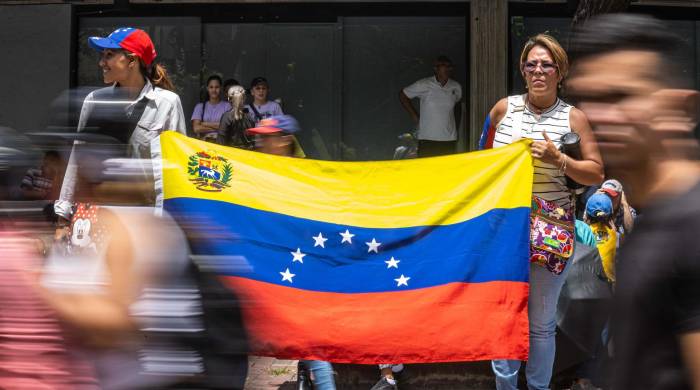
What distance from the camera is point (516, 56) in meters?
12.5

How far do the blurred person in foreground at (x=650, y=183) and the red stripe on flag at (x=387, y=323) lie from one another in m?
3.62

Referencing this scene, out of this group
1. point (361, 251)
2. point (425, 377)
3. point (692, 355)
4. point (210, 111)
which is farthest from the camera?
point (210, 111)

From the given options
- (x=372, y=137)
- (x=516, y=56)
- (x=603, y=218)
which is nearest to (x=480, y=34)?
(x=516, y=56)

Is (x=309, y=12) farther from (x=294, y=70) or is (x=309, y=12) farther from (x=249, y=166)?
(x=249, y=166)

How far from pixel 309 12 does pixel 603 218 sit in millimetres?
6355

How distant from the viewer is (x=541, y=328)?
5367 mm

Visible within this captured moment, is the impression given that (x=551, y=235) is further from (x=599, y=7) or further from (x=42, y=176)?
(x=42, y=176)

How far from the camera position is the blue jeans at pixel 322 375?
5.23 m

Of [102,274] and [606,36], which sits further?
[102,274]

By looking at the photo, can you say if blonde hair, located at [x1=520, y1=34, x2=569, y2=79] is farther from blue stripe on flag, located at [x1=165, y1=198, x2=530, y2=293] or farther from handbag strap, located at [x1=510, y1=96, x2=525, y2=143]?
blue stripe on flag, located at [x1=165, y1=198, x2=530, y2=293]

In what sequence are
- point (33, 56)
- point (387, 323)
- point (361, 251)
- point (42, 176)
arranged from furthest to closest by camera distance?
1. point (33, 56)
2. point (361, 251)
3. point (387, 323)
4. point (42, 176)

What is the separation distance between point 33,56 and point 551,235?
30.2 ft

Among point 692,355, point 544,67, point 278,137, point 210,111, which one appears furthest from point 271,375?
point 210,111

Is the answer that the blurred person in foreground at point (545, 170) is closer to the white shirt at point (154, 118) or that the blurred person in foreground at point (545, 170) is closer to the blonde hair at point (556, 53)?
the blonde hair at point (556, 53)
